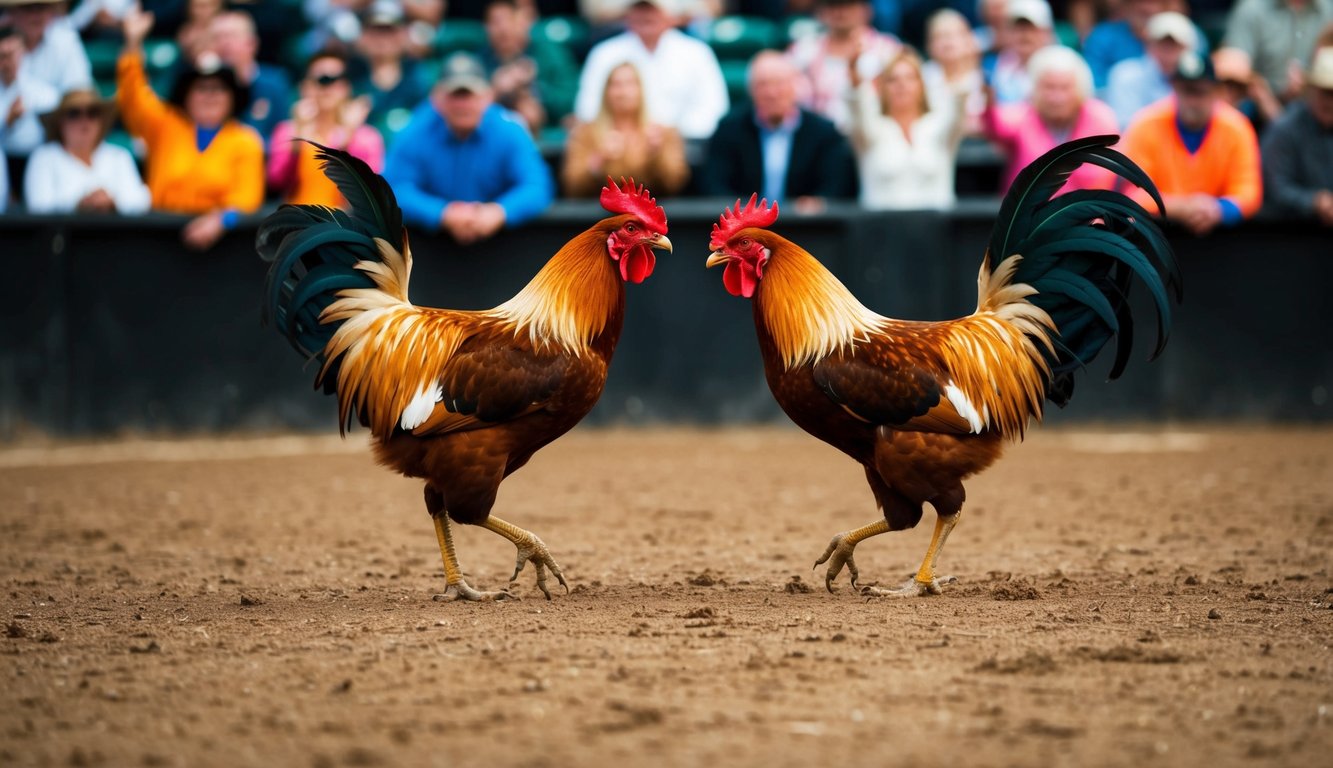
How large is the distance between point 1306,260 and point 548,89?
256 inches

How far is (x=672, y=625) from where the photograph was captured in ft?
19.1

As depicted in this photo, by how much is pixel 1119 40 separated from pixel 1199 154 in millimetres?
2463

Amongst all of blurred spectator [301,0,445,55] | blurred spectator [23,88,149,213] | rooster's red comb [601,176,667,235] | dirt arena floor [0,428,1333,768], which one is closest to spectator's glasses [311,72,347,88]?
blurred spectator [23,88,149,213]

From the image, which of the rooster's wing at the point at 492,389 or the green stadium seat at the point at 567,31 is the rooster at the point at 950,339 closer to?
the rooster's wing at the point at 492,389

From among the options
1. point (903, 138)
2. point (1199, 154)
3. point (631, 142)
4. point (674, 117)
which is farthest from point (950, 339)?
point (674, 117)

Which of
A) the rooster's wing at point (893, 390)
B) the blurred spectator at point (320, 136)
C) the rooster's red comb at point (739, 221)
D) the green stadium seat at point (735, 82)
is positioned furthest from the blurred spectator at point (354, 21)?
the rooster's wing at point (893, 390)

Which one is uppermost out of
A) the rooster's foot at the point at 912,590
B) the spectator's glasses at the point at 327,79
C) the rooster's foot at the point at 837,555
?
the spectator's glasses at the point at 327,79

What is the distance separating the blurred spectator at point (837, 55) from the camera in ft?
42.8

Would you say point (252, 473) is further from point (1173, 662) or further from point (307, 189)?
point (1173, 662)

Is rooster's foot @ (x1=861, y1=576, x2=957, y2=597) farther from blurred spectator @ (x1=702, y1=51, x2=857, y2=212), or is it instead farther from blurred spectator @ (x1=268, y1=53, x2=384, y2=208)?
blurred spectator @ (x1=268, y1=53, x2=384, y2=208)

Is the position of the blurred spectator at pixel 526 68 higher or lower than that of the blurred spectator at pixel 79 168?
higher

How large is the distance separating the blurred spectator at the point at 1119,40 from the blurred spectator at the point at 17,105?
839cm

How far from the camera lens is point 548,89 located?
47.5ft

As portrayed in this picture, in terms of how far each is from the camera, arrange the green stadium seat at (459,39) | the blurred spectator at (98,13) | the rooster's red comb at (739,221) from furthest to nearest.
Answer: the green stadium seat at (459,39)
the blurred spectator at (98,13)
the rooster's red comb at (739,221)
